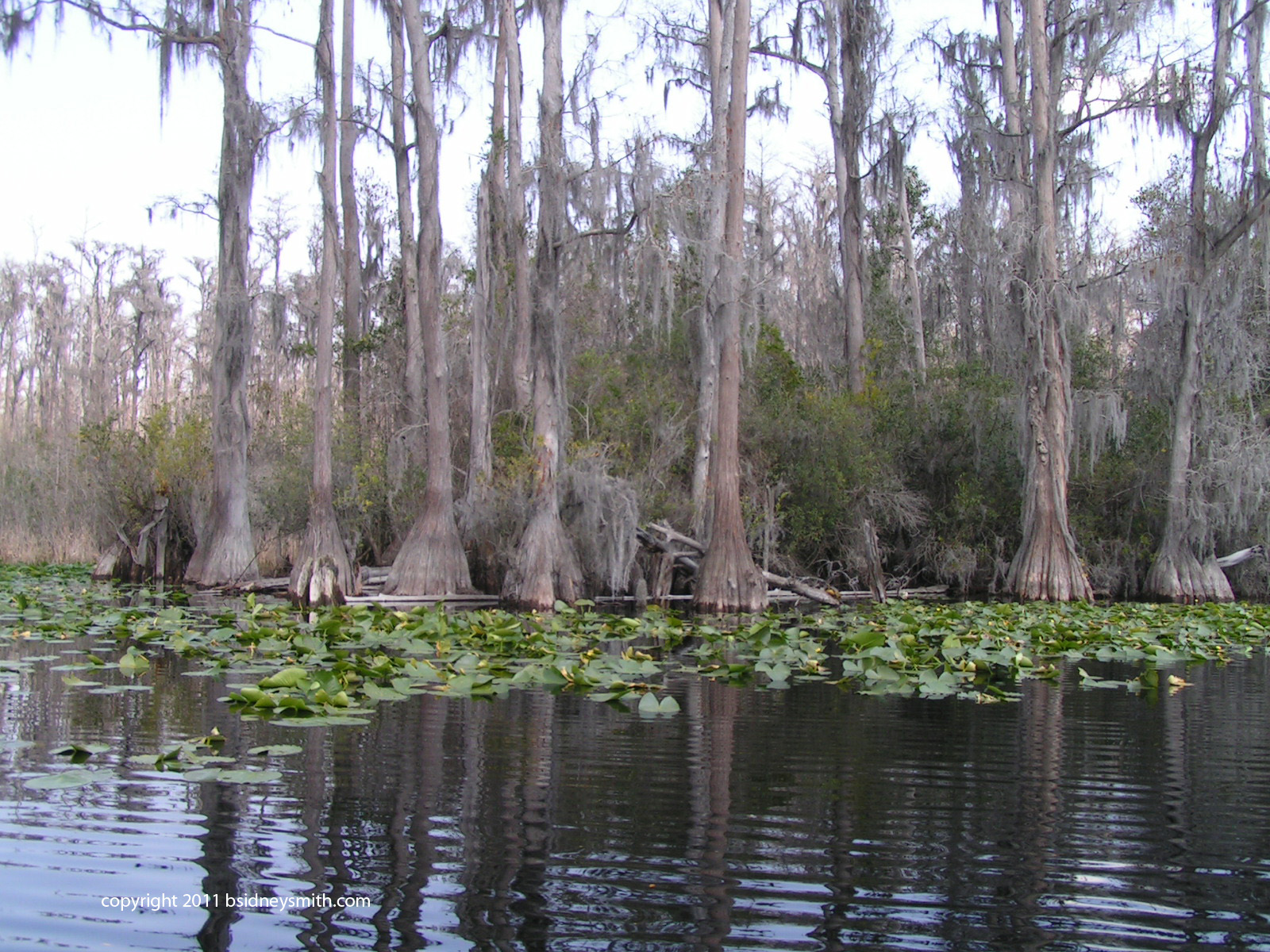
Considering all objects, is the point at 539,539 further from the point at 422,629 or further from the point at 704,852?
the point at 704,852

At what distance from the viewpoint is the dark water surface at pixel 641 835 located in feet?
8.86

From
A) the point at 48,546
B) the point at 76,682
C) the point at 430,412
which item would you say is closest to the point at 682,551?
the point at 430,412

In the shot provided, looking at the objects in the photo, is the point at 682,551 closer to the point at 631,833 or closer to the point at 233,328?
the point at 233,328

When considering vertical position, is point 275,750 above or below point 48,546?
below

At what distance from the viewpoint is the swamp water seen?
2.71 metres

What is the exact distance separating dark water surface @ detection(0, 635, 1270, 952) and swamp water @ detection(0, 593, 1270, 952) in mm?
13

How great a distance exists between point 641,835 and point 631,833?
0.12ft

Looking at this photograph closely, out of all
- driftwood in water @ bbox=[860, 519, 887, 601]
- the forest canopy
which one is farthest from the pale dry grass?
driftwood in water @ bbox=[860, 519, 887, 601]

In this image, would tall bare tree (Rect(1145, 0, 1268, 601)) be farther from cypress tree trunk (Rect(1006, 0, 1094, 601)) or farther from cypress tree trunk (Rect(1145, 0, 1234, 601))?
cypress tree trunk (Rect(1006, 0, 1094, 601))

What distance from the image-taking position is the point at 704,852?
3.34 meters

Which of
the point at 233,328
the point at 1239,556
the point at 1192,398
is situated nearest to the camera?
the point at 233,328

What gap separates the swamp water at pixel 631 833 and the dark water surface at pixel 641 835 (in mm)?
13

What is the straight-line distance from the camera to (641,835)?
352 cm

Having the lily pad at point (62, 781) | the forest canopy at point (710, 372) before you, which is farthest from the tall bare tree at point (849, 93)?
the lily pad at point (62, 781)
